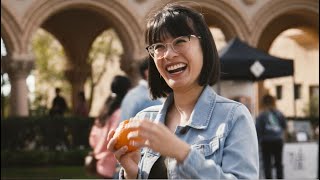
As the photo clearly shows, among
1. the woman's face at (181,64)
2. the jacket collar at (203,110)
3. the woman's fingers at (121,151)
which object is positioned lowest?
the woman's fingers at (121,151)

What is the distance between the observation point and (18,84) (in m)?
22.0

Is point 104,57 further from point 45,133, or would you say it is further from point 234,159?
point 234,159

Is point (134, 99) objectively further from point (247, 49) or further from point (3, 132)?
point (3, 132)

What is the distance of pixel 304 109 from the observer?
3180 cm

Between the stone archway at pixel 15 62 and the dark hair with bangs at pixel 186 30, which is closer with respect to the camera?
the dark hair with bangs at pixel 186 30

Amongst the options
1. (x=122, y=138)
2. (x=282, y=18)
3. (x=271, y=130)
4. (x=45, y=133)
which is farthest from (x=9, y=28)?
(x=122, y=138)

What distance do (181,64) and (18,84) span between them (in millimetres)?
19880

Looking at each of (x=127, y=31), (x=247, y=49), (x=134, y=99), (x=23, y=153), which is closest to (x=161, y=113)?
(x=134, y=99)

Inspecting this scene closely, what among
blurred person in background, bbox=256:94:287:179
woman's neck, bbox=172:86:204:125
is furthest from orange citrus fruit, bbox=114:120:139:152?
blurred person in background, bbox=256:94:287:179

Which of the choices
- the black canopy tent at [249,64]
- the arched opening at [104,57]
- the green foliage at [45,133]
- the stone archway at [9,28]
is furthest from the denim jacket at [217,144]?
the arched opening at [104,57]

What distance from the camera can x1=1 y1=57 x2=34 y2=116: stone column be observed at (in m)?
21.4

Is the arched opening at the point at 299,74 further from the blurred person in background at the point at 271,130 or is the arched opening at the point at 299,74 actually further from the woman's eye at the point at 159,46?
the woman's eye at the point at 159,46

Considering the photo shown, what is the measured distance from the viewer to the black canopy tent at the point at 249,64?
12.2m

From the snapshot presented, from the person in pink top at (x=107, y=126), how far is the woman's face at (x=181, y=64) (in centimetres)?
475
